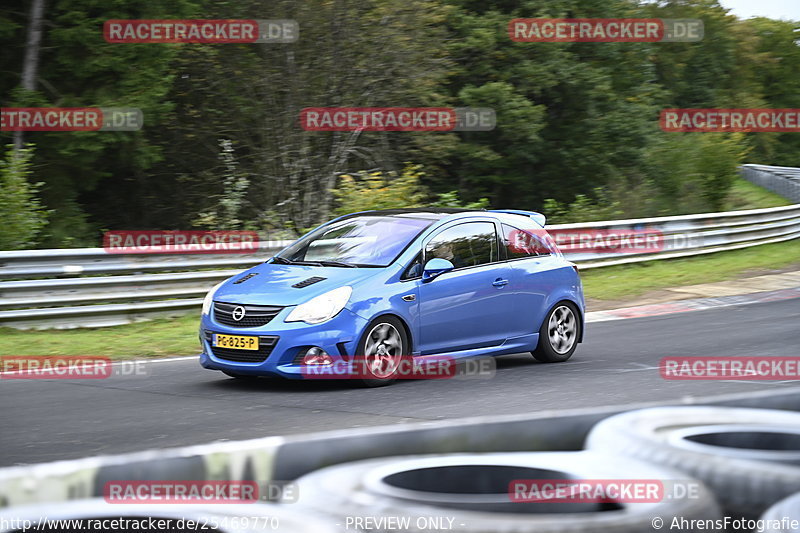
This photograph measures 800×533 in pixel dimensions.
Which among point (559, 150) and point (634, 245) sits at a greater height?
point (559, 150)

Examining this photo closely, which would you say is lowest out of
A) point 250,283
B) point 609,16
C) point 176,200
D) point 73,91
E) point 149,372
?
point 149,372

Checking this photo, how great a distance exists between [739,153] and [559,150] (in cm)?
672

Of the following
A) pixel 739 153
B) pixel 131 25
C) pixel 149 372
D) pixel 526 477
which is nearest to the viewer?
pixel 526 477

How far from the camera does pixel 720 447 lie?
4152 millimetres

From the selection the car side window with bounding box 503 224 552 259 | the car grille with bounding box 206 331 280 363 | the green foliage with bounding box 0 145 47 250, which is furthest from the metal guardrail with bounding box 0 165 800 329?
the car side window with bounding box 503 224 552 259

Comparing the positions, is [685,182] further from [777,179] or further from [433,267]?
[433,267]

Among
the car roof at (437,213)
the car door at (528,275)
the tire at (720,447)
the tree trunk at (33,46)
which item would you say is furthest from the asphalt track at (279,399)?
the tree trunk at (33,46)

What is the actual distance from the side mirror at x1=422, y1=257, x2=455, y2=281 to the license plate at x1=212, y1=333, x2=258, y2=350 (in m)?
1.70

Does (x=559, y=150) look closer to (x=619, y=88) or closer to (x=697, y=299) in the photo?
(x=619, y=88)

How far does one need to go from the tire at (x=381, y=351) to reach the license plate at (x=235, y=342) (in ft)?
2.93

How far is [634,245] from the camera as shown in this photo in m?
21.7

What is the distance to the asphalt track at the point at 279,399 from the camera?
280 inches

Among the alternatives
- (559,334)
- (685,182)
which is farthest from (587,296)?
(685,182)

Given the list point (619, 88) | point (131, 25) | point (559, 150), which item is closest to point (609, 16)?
point (619, 88)
